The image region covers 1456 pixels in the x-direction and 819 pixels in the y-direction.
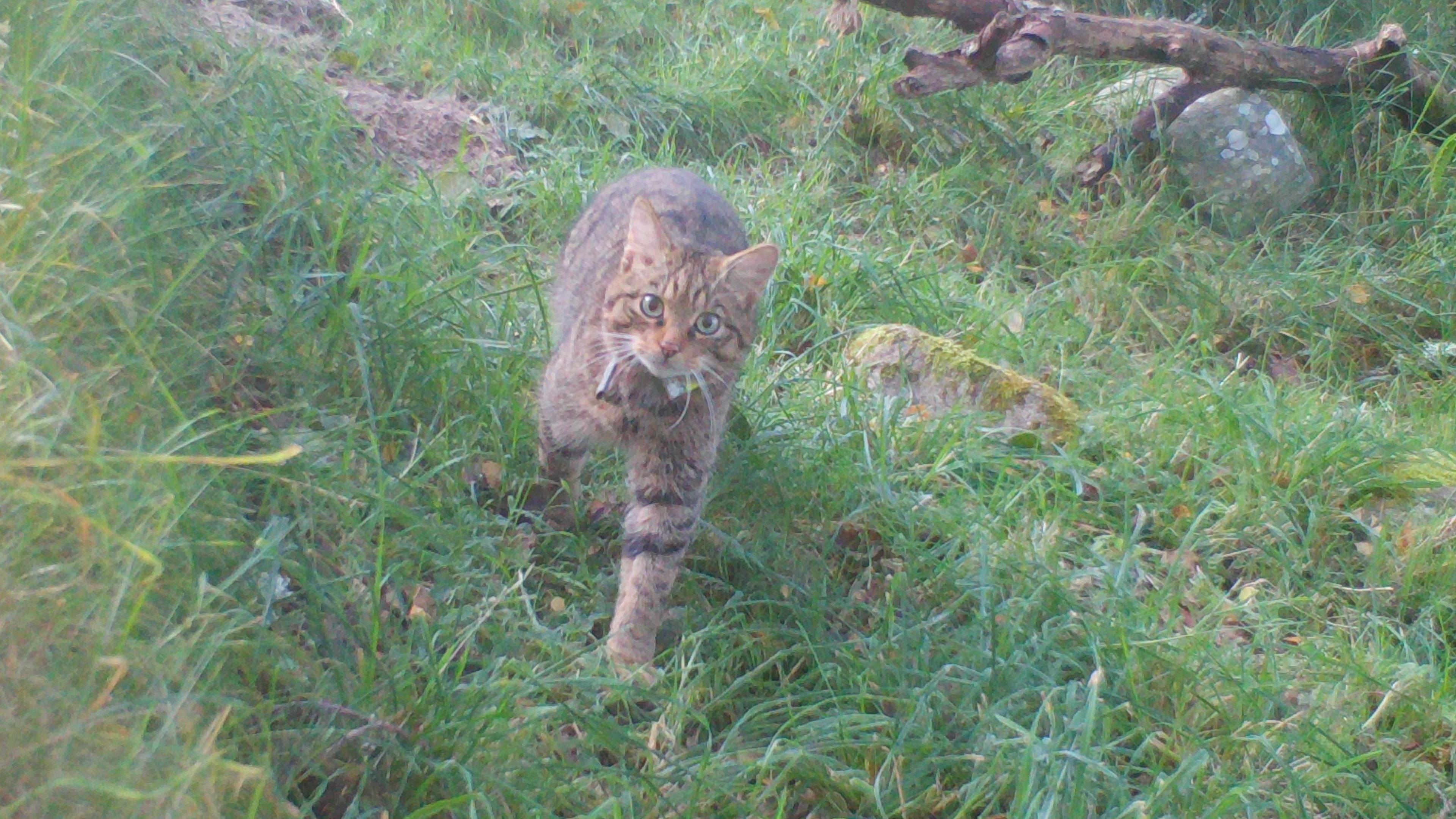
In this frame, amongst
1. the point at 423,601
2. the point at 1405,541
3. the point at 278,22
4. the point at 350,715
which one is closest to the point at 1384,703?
the point at 1405,541

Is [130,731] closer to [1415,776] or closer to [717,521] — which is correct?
[717,521]

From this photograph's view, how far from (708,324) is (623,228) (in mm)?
726

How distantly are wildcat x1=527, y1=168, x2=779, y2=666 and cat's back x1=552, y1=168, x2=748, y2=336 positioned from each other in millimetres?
124

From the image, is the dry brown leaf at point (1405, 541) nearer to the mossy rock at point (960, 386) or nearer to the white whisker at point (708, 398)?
the mossy rock at point (960, 386)

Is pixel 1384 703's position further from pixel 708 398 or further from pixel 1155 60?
pixel 1155 60

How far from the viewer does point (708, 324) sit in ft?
10.7

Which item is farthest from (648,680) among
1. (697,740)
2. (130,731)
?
(130,731)

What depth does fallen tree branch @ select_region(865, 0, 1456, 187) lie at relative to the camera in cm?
536

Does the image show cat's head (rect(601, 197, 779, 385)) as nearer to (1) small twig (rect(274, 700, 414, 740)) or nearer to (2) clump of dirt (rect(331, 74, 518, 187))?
(1) small twig (rect(274, 700, 414, 740))

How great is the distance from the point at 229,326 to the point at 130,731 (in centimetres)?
134

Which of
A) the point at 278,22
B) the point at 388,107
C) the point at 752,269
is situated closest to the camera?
the point at 752,269

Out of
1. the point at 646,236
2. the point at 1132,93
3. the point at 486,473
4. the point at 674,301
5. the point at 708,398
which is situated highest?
the point at 646,236

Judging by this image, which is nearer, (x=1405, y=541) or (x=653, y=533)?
(x=653, y=533)

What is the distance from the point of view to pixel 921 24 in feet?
21.8
